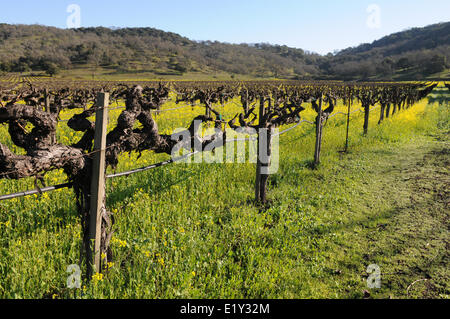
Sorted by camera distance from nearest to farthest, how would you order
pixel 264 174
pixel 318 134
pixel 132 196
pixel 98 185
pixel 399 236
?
pixel 98 185
pixel 399 236
pixel 132 196
pixel 264 174
pixel 318 134

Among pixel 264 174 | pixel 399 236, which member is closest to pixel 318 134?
pixel 264 174

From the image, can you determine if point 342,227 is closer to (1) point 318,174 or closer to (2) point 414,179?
(1) point 318,174

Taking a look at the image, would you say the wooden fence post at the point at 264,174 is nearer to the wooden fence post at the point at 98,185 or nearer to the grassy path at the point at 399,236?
the grassy path at the point at 399,236

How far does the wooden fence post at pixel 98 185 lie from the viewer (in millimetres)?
2980

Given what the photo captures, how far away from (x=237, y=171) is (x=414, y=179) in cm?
522

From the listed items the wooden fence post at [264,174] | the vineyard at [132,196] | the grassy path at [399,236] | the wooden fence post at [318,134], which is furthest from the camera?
the wooden fence post at [318,134]

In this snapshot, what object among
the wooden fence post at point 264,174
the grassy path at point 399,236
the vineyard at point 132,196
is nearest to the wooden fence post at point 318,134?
the grassy path at point 399,236

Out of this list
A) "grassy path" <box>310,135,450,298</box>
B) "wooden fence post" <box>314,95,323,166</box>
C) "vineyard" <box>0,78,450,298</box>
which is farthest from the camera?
"wooden fence post" <box>314,95,323,166</box>

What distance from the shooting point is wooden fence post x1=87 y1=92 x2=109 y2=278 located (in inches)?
117

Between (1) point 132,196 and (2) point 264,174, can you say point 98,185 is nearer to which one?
(1) point 132,196

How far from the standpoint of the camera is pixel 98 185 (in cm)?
307

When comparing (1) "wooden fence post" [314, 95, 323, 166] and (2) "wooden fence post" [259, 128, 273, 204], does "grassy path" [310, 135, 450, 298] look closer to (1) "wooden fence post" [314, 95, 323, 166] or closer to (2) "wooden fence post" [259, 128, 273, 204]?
(1) "wooden fence post" [314, 95, 323, 166]

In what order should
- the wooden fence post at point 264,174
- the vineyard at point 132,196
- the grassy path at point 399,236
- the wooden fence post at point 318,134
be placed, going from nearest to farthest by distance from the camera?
the vineyard at point 132,196
the grassy path at point 399,236
the wooden fence post at point 264,174
the wooden fence post at point 318,134

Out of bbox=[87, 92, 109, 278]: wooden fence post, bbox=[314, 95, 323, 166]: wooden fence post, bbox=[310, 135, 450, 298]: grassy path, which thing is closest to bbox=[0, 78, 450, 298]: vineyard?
bbox=[87, 92, 109, 278]: wooden fence post
